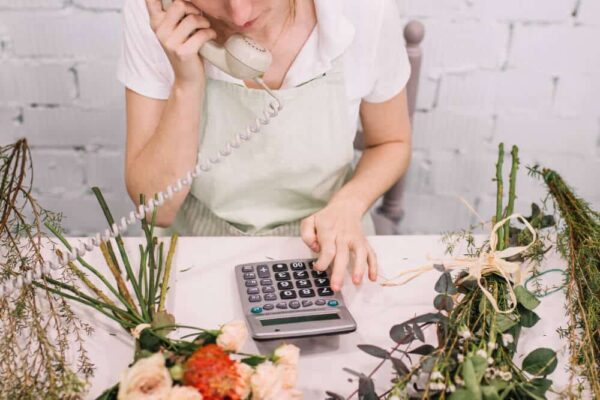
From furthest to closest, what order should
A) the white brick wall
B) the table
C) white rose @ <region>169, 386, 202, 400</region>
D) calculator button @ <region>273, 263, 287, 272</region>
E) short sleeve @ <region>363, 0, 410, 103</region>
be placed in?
the white brick wall
short sleeve @ <region>363, 0, 410, 103</region>
calculator button @ <region>273, 263, 287, 272</region>
the table
white rose @ <region>169, 386, 202, 400</region>

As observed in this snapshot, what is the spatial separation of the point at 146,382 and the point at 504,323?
341 mm

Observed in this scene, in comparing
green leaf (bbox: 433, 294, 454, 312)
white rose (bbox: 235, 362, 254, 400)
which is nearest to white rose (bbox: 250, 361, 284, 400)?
white rose (bbox: 235, 362, 254, 400)

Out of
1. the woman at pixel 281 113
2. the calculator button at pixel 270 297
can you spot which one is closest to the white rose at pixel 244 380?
the calculator button at pixel 270 297

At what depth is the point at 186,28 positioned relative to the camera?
0.84 meters

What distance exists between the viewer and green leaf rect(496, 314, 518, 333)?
0.59 m

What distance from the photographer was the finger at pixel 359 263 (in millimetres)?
738

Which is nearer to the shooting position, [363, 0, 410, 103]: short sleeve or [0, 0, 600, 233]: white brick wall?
[363, 0, 410, 103]: short sleeve

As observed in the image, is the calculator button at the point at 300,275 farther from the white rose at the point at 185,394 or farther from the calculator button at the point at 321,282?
the white rose at the point at 185,394

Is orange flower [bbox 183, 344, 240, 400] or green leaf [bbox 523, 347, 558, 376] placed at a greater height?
orange flower [bbox 183, 344, 240, 400]

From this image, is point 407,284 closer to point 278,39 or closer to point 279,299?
point 279,299

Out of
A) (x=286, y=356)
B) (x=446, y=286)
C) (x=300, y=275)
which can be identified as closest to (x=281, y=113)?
(x=300, y=275)

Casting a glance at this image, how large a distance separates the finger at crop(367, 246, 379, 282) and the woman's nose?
1.08 feet

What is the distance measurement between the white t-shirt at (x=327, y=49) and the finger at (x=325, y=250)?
0.27 m

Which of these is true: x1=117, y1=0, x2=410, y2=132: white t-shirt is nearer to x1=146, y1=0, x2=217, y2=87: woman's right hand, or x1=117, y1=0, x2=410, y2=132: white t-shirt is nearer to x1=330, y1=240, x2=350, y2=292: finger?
x1=146, y1=0, x2=217, y2=87: woman's right hand
